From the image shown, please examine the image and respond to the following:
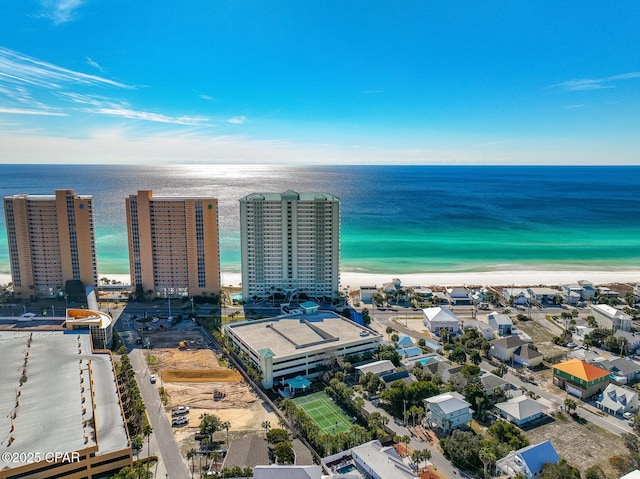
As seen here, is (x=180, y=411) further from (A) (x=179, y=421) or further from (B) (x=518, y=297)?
(B) (x=518, y=297)

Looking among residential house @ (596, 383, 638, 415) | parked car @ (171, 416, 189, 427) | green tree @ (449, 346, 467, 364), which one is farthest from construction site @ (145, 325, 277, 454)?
residential house @ (596, 383, 638, 415)

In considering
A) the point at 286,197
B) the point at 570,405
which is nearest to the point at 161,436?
the point at 570,405

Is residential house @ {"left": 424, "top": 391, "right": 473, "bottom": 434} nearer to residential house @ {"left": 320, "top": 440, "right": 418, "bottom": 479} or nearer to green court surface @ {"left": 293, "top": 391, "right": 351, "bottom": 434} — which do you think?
residential house @ {"left": 320, "top": 440, "right": 418, "bottom": 479}

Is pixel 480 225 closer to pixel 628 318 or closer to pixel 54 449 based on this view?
pixel 628 318

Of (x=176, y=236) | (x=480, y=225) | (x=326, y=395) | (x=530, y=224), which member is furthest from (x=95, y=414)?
(x=530, y=224)

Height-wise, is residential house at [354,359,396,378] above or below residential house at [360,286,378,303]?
below

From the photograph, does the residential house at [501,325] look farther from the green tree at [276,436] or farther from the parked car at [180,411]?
the parked car at [180,411]
